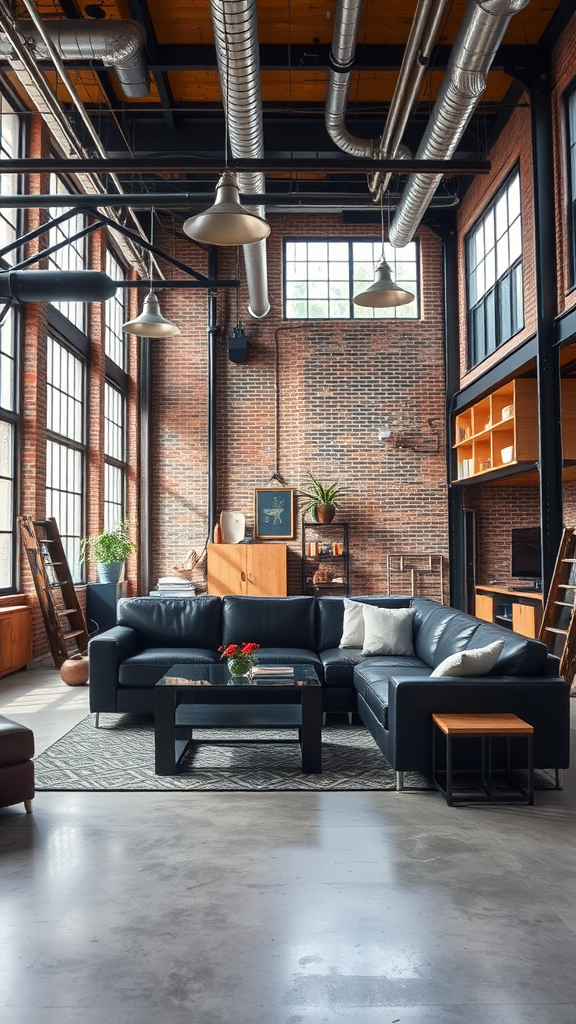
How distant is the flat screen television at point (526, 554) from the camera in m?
9.95

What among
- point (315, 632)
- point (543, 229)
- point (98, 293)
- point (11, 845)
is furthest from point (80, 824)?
point (543, 229)

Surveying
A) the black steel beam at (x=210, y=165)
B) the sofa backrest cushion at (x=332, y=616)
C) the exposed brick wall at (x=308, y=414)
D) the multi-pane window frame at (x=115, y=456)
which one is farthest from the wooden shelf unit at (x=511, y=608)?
the multi-pane window frame at (x=115, y=456)

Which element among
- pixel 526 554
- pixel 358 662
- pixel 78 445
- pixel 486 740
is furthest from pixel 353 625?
pixel 78 445

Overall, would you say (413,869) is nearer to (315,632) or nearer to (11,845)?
(11,845)

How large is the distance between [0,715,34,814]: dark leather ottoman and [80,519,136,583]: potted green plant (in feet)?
18.6

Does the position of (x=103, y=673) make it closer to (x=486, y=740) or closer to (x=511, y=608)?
(x=486, y=740)

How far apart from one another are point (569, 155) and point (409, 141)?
7.35 ft

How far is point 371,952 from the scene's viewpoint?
2.54 m

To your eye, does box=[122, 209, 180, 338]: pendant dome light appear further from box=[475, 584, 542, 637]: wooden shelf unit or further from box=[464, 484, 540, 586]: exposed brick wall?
box=[464, 484, 540, 586]: exposed brick wall

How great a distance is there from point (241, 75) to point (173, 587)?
258 inches

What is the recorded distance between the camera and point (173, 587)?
1080 cm

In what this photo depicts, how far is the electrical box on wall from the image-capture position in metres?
11.6

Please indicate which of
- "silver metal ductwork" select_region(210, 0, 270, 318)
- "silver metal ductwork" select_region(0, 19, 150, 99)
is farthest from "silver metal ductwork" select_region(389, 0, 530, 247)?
"silver metal ductwork" select_region(0, 19, 150, 99)

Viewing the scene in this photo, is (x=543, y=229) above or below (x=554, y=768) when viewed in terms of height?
above
